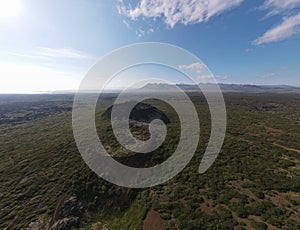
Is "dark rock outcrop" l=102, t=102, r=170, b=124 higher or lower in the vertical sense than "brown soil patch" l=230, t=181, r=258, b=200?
higher

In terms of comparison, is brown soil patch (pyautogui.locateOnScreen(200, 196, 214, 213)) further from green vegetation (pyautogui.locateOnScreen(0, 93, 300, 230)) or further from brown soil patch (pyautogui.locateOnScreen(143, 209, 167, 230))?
brown soil patch (pyautogui.locateOnScreen(143, 209, 167, 230))

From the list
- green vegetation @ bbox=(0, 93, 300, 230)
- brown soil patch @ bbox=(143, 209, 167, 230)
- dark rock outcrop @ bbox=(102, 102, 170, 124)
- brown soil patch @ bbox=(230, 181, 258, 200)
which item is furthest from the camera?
dark rock outcrop @ bbox=(102, 102, 170, 124)

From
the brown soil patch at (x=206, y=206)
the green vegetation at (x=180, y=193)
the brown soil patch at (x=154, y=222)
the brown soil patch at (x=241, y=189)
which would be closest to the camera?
the brown soil patch at (x=154, y=222)

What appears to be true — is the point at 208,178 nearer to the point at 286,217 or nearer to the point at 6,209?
the point at 286,217

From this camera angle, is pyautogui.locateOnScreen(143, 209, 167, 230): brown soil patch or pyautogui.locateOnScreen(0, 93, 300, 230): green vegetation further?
pyautogui.locateOnScreen(0, 93, 300, 230): green vegetation

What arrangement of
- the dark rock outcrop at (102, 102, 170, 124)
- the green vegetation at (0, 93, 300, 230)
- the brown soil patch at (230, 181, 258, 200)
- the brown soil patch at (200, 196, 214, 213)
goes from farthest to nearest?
the dark rock outcrop at (102, 102, 170, 124)
the brown soil patch at (230, 181, 258, 200)
the brown soil patch at (200, 196, 214, 213)
the green vegetation at (0, 93, 300, 230)

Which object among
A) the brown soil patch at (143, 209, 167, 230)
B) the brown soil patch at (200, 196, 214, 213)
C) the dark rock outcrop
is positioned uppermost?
the dark rock outcrop

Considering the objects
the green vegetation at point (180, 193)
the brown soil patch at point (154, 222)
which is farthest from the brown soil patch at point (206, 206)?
the brown soil patch at point (154, 222)

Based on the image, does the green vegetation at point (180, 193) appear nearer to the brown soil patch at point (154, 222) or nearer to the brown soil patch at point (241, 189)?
the brown soil patch at point (241, 189)

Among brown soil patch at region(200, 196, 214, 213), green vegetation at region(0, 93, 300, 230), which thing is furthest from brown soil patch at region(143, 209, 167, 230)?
brown soil patch at region(200, 196, 214, 213)
